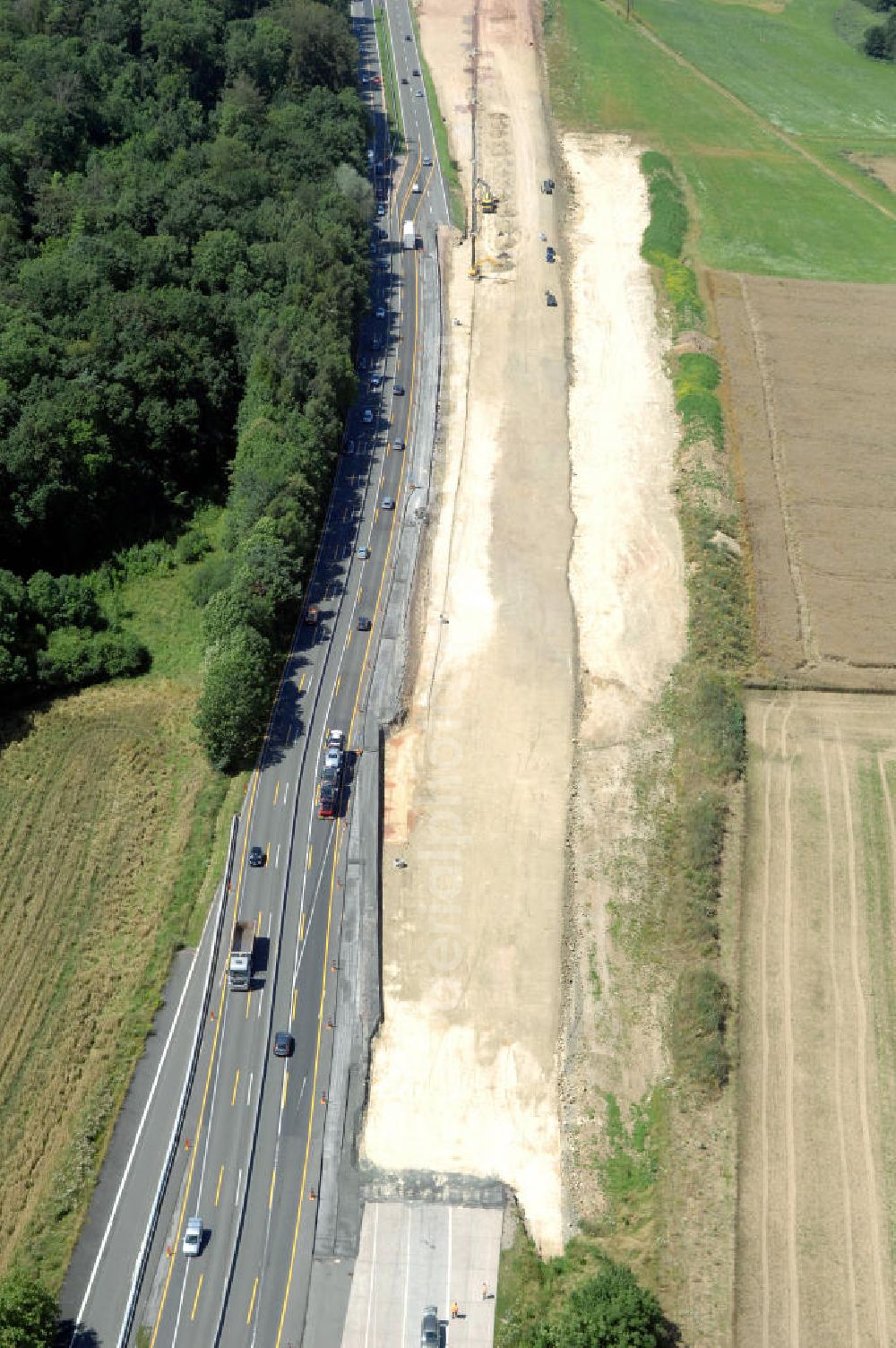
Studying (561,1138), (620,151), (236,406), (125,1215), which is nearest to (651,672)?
(561,1138)

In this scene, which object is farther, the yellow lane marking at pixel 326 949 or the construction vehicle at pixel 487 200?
the construction vehicle at pixel 487 200

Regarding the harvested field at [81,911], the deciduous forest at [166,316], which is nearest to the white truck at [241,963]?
the harvested field at [81,911]

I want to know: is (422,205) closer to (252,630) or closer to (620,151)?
(620,151)

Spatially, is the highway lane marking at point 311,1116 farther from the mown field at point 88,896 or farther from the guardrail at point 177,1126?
the mown field at point 88,896

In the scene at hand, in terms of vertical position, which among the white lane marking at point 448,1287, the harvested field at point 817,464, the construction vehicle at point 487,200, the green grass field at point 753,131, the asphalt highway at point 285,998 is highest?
the green grass field at point 753,131

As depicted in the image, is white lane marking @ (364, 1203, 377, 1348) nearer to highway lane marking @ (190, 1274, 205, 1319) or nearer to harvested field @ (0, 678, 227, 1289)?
highway lane marking @ (190, 1274, 205, 1319)

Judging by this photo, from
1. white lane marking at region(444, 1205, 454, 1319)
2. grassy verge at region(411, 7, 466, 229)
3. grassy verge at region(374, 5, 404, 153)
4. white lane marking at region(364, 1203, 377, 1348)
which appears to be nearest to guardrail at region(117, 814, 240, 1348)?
white lane marking at region(364, 1203, 377, 1348)

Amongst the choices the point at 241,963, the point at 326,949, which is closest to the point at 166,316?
the point at 326,949
